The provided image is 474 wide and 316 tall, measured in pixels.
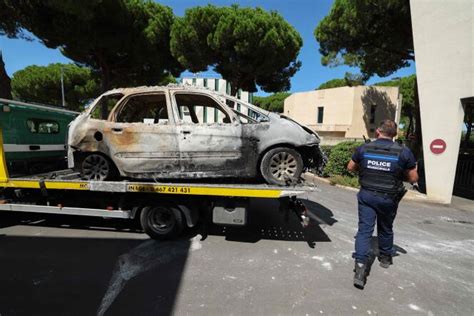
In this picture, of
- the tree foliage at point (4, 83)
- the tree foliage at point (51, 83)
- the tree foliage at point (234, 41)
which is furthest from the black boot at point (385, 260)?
the tree foliage at point (51, 83)

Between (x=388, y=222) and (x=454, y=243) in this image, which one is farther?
(x=454, y=243)

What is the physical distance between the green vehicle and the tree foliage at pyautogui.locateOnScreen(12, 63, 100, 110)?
77.2 ft

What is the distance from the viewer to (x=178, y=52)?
14953mm

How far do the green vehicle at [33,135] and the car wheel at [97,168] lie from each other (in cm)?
145

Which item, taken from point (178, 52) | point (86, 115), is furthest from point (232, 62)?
point (86, 115)

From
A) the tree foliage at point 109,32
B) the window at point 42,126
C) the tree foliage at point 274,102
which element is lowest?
the window at point 42,126

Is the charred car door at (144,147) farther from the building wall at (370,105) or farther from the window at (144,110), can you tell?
the building wall at (370,105)

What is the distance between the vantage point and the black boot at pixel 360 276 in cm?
324

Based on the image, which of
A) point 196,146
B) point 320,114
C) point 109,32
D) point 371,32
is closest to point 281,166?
point 196,146

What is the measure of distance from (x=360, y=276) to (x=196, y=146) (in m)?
2.91

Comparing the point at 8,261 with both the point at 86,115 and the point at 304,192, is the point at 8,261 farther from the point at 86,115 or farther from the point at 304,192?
the point at 304,192

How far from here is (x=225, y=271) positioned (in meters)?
3.57

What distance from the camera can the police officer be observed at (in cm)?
340

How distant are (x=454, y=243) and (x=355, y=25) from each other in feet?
36.3
